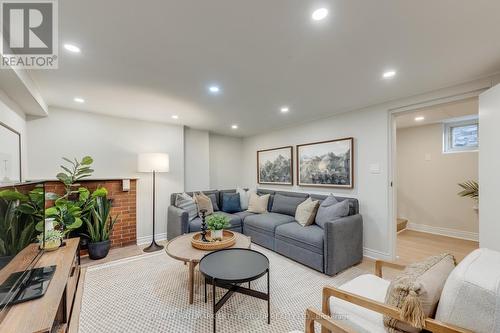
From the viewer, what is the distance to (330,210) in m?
2.99

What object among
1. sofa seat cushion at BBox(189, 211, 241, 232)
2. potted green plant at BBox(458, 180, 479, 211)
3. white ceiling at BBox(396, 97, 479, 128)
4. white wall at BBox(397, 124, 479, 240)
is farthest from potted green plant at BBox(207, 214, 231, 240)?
white wall at BBox(397, 124, 479, 240)

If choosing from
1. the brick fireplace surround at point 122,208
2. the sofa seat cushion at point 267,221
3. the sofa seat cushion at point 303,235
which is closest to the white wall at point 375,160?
the sofa seat cushion at point 303,235

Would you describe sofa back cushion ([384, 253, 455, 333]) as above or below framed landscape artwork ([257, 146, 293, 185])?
below

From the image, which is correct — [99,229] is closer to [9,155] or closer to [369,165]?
[9,155]

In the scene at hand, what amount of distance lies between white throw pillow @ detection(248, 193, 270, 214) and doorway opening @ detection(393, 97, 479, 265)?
2280mm

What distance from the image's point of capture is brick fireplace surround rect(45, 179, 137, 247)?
11.4 feet

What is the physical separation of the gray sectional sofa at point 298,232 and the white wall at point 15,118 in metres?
2.12

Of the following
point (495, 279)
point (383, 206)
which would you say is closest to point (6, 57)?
point (495, 279)

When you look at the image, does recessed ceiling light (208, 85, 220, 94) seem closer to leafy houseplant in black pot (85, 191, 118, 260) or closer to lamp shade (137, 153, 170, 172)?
lamp shade (137, 153, 170, 172)

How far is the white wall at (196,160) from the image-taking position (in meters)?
4.61

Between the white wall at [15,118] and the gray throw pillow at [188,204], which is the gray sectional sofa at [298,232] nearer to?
the gray throw pillow at [188,204]

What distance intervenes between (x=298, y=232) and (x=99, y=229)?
2972 millimetres

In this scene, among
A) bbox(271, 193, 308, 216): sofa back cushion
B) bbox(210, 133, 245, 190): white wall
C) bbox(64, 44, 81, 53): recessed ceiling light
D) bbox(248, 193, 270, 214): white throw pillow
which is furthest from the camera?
bbox(210, 133, 245, 190): white wall

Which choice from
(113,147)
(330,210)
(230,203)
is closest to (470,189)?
(330,210)
